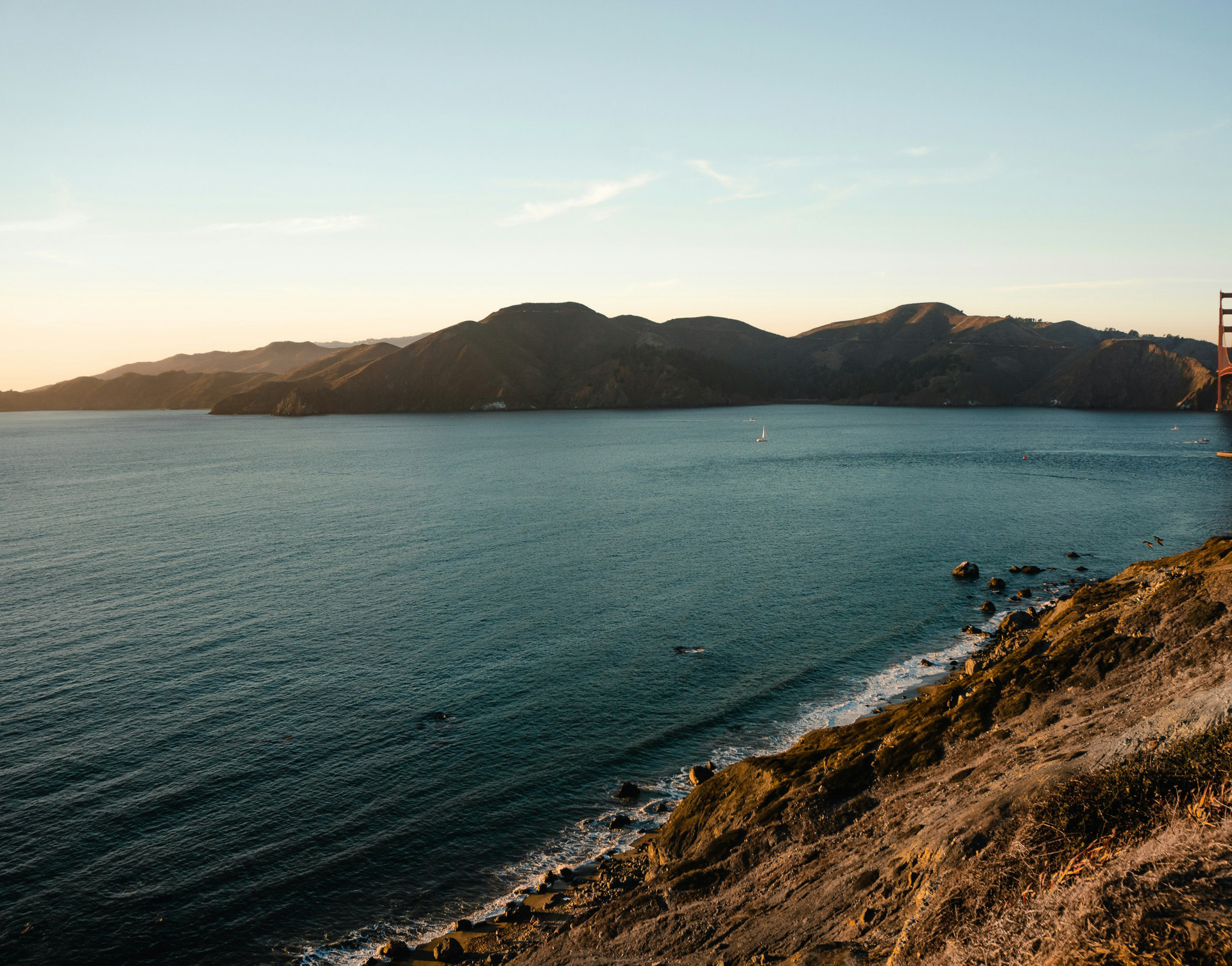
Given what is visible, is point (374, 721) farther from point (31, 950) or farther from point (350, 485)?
point (350, 485)

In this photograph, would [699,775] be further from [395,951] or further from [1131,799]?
[1131,799]

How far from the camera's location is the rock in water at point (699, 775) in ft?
91.0

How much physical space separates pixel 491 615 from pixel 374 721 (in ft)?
47.2

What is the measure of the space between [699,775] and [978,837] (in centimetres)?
1453

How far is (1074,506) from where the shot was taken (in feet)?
263

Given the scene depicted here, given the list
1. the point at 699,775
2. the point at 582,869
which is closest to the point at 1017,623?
the point at 699,775

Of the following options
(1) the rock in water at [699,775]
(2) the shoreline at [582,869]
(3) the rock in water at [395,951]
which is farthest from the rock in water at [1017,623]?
(3) the rock in water at [395,951]

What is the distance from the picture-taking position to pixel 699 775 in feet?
91.4

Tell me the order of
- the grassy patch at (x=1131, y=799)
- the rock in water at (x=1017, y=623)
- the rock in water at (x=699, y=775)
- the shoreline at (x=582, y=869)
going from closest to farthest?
the grassy patch at (x=1131, y=799), the shoreline at (x=582, y=869), the rock in water at (x=699, y=775), the rock in water at (x=1017, y=623)

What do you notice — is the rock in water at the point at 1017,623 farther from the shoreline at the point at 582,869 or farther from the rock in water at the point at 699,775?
the rock in water at the point at 699,775

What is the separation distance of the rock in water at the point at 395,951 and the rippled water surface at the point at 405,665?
100 centimetres

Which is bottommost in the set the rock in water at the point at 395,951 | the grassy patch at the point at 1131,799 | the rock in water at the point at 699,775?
the rock in water at the point at 395,951

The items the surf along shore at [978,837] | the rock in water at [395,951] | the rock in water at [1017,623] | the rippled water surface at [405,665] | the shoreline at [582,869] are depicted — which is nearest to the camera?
the surf along shore at [978,837]

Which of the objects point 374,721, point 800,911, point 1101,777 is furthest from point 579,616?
point 1101,777
